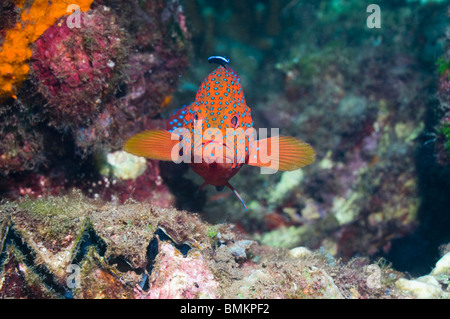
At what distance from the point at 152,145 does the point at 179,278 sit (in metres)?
2.04

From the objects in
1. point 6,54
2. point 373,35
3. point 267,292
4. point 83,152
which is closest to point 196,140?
point 267,292

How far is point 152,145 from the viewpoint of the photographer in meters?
4.16

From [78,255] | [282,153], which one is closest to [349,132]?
[282,153]

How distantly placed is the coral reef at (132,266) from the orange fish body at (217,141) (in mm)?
885

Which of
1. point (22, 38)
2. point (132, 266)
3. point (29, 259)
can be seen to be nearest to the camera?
point (29, 259)

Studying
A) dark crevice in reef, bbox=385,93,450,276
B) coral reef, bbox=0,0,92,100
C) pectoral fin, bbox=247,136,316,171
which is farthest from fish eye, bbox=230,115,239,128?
dark crevice in reef, bbox=385,93,450,276

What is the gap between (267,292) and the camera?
9.16ft

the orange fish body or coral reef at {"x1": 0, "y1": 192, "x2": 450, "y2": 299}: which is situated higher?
the orange fish body

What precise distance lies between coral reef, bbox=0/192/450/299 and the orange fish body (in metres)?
0.89

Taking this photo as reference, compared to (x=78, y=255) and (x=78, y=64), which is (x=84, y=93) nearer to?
(x=78, y=64)

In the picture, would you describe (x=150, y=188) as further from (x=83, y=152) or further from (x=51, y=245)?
(x=51, y=245)

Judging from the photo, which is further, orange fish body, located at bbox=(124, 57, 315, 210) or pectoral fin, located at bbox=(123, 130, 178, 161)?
pectoral fin, located at bbox=(123, 130, 178, 161)

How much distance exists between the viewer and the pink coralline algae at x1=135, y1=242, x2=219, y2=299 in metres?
2.73

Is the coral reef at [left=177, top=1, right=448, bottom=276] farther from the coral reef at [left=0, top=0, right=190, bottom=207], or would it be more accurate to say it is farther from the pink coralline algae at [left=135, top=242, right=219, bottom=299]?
the pink coralline algae at [left=135, top=242, right=219, bottom=299]
